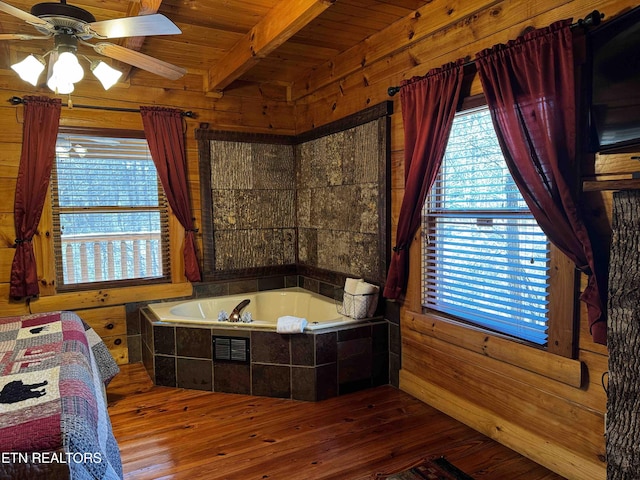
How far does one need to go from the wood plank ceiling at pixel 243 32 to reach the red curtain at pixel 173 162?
1.10 feet

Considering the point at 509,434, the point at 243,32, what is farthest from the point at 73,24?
the point at 509,434

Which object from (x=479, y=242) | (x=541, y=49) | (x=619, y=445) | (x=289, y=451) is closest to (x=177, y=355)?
(x=289, y=451)

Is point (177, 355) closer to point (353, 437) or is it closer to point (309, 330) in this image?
point (309, 330)

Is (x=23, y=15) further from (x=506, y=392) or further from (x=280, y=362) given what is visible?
(x=506, y=392)

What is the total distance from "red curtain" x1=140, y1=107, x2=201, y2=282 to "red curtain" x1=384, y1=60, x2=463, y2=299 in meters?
1.92

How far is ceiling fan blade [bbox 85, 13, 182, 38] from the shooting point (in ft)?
6.29

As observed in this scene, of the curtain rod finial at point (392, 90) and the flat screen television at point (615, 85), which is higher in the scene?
the curtain rod finial at point (392, 90)

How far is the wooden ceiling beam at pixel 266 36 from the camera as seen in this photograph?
8.13 ft

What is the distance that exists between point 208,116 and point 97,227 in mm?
1430

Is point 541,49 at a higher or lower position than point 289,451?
higher

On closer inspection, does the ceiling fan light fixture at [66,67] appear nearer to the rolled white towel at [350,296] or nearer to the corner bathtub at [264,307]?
the corner bathtub at [264,307]

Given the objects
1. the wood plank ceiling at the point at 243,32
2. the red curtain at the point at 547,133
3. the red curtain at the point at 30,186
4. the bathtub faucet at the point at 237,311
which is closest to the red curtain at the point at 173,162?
the wood plank ceiling at the point at 243,32

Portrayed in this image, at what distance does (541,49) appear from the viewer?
83.0 inches

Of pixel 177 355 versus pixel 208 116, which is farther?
pixel 208 116
